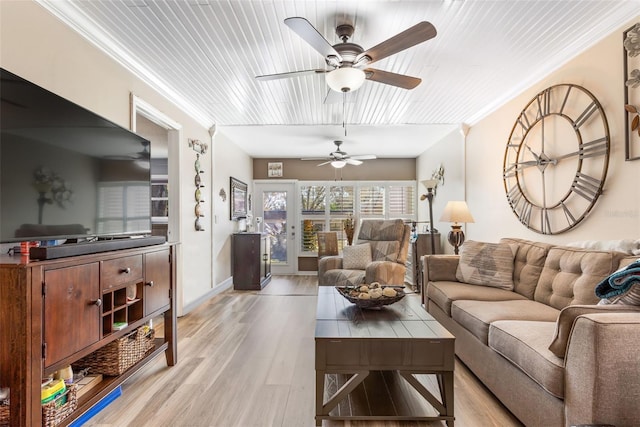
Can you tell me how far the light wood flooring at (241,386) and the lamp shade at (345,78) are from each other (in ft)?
5.39

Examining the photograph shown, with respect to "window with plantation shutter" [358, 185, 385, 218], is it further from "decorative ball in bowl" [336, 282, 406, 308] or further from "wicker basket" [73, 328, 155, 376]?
"wicker basket" [73, 328, 155, 376]

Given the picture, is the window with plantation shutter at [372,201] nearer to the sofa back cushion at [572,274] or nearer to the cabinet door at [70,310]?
the sofa back cushion at [572,274]

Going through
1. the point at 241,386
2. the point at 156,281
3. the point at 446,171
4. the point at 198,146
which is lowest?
the point at 241,386

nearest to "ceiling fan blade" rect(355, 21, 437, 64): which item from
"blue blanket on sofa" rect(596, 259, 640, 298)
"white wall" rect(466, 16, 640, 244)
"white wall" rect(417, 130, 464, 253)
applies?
"white wall" rect(466, 16, 640, 244)

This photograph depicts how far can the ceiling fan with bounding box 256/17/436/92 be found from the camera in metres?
1.81

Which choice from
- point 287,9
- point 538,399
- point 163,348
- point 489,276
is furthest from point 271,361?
point 287,9

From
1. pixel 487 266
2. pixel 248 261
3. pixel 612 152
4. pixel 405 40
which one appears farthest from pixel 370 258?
pixel 405 40

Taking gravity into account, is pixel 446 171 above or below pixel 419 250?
above

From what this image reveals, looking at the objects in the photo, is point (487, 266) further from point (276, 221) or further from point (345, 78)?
point (276, 221)

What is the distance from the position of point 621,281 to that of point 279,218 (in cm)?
588

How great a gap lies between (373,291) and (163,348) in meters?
1.57

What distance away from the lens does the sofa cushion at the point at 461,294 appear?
2475 mm

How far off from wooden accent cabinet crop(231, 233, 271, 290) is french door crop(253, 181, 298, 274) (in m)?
1.30

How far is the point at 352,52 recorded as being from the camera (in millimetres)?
2316
